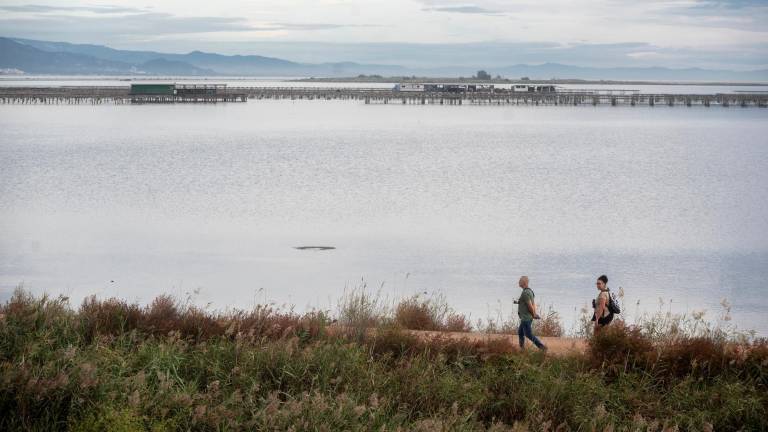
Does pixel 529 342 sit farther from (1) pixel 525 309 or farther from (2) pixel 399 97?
(2) pixel 399 97

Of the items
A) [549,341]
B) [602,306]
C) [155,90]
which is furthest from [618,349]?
[155,90]

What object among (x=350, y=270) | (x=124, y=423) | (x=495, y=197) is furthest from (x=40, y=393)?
(x=495, y=197)

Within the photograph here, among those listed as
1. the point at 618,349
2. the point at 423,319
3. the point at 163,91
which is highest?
the point at 163,91

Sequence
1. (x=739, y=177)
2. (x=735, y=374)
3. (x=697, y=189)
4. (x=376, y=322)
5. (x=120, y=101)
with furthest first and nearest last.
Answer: (x=120, y=101), (x=739, y=177), (x=697, y=189), (x=376, y=322), (x=735, y=374)

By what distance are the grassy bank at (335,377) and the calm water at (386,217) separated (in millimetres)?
6976

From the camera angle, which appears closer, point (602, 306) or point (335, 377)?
point (335, 377)

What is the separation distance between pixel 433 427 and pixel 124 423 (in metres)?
2.82

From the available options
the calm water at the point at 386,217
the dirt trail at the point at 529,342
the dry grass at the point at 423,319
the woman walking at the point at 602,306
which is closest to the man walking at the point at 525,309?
the dirt trail at the point at 529,342

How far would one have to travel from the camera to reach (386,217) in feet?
111

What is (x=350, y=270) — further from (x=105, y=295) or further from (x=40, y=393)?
(x=40, y=393)

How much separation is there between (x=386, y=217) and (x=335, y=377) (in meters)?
22.4

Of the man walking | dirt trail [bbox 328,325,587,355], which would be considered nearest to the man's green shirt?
the man walking

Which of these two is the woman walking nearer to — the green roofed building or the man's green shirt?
the man's green shirt

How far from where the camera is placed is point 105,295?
20859mm
